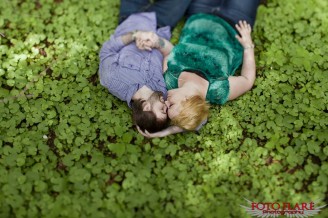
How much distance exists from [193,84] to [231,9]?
152 centimetres

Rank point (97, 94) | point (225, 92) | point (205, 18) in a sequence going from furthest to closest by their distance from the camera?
point (205, 18) → point (97, 94) → point (225, 92)

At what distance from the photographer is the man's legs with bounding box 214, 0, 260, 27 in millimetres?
5156

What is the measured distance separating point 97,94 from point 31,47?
1.28 m

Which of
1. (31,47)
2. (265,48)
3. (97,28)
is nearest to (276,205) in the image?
(265,48)

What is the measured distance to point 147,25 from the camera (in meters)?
5.09

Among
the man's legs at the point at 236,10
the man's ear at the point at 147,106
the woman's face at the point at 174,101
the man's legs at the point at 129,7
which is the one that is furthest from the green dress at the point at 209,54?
the man's legs at the point at 129,7

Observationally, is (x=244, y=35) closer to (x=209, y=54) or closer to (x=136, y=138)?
(x=209, y=54)

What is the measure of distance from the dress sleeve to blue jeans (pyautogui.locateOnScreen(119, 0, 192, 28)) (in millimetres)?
1412

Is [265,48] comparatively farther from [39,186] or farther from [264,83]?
[39,186]

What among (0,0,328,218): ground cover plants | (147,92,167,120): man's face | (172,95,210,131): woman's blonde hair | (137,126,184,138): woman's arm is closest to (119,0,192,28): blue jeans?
(0,0,328,218): ground cover plants

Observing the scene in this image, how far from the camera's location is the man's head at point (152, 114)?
4137 millimetres

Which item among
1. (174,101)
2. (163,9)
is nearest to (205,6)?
(163,9)

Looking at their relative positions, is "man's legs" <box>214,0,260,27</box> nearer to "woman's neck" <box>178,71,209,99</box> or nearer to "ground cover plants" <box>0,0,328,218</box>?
"ground cover plants" <box>0,0,328,218</box>

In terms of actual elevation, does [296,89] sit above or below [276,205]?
above
